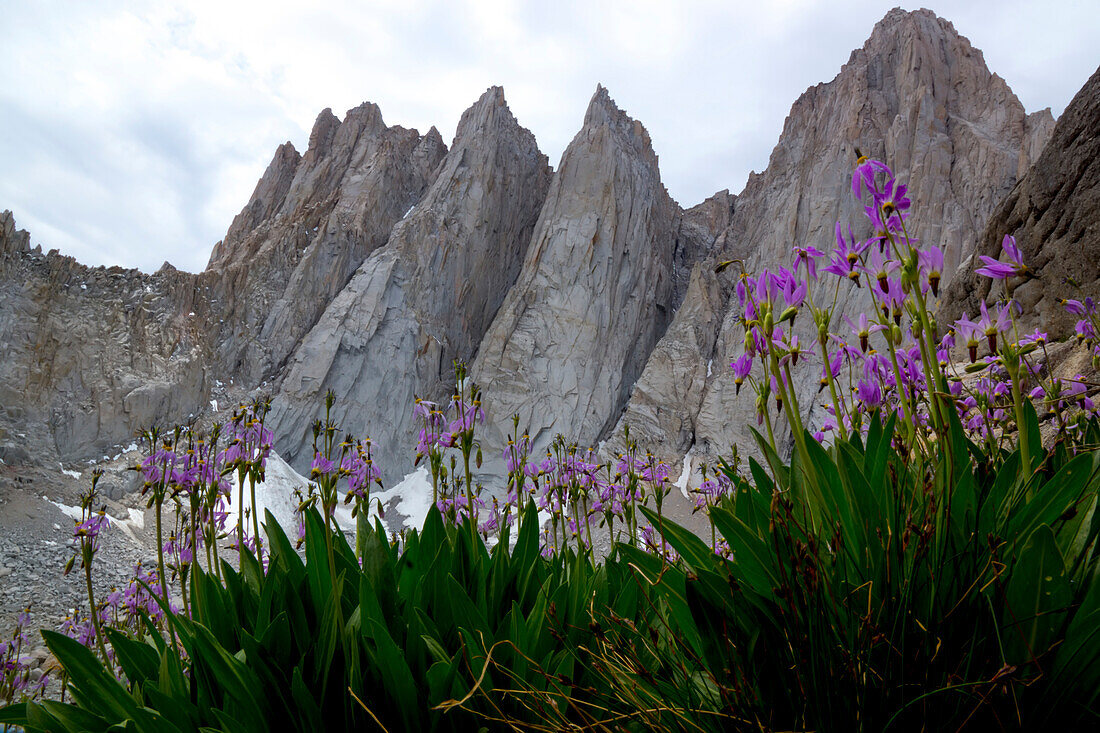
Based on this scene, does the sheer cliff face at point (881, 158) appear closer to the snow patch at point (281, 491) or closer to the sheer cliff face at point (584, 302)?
the sheer cliff face at point (584, 302)

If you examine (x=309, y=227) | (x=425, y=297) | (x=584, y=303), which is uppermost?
(x=309, y=227)

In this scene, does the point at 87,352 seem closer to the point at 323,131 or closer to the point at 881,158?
the point at 323,131

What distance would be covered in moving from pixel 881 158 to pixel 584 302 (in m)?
23.7

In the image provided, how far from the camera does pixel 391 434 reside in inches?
1640

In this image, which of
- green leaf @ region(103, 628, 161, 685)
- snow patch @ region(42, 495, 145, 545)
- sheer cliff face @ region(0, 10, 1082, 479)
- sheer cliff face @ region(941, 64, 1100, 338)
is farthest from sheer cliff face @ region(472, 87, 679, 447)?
green leaf @ region(103, 628, 161, 685)

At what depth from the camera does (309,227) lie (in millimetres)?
45938

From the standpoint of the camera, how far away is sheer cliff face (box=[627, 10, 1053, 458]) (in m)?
35.1

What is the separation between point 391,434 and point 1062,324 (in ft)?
131

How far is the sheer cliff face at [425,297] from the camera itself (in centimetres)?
4072

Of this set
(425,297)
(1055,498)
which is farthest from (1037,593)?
(425,297)

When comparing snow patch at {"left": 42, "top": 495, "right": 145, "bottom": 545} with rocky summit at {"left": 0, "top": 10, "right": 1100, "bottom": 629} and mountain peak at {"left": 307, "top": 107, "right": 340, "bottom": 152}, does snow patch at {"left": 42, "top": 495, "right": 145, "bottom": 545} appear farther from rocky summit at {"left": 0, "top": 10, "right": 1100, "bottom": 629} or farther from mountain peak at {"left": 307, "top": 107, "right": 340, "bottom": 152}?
mountain peak at {"left": 307, "top": 107, "right": 340, "bottom": 152}

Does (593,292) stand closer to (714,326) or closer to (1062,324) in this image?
(714,326)

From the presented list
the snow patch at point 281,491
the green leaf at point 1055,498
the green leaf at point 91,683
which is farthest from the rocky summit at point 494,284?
the green leaf at point 91,683

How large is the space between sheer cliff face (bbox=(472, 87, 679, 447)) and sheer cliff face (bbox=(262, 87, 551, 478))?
13.0 feet
